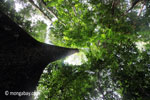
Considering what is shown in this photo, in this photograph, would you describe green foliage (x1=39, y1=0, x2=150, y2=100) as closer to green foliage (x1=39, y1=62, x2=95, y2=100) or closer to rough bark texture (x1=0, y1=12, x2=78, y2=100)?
green foliage (x1=39, y1=62, x2=95, y2=100)

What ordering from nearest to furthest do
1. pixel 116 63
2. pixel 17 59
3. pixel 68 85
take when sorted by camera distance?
1. pixel 17 59
2. pixel 68 85
3. pixel 116 63

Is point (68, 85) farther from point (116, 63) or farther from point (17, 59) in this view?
point (17, 59)

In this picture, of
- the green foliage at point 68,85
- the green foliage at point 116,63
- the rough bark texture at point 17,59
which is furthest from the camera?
the green foliage at point 68,85

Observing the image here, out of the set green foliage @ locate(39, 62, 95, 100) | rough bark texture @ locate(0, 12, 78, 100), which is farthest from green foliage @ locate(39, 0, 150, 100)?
rough bark texture @ locate(0, 12, 78, 100)

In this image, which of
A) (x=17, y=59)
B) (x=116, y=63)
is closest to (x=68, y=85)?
(x=116, y=63)

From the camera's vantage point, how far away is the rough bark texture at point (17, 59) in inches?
70.7

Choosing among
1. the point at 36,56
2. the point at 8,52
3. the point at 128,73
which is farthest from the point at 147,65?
the point at 8,52

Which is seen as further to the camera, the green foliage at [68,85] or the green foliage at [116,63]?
the green foliage at [68,85]

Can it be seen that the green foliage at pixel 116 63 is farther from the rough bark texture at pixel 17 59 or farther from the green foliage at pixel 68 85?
the rough bark texture at pixel 17 59

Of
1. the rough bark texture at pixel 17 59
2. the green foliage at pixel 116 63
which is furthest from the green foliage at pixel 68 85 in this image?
the rough bark texture at pixel 17 59

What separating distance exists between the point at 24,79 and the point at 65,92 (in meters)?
2.24

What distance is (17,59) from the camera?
2.11 m

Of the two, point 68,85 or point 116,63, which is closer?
point 68,85

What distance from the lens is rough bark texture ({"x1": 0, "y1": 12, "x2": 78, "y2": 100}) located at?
70.7 inches
